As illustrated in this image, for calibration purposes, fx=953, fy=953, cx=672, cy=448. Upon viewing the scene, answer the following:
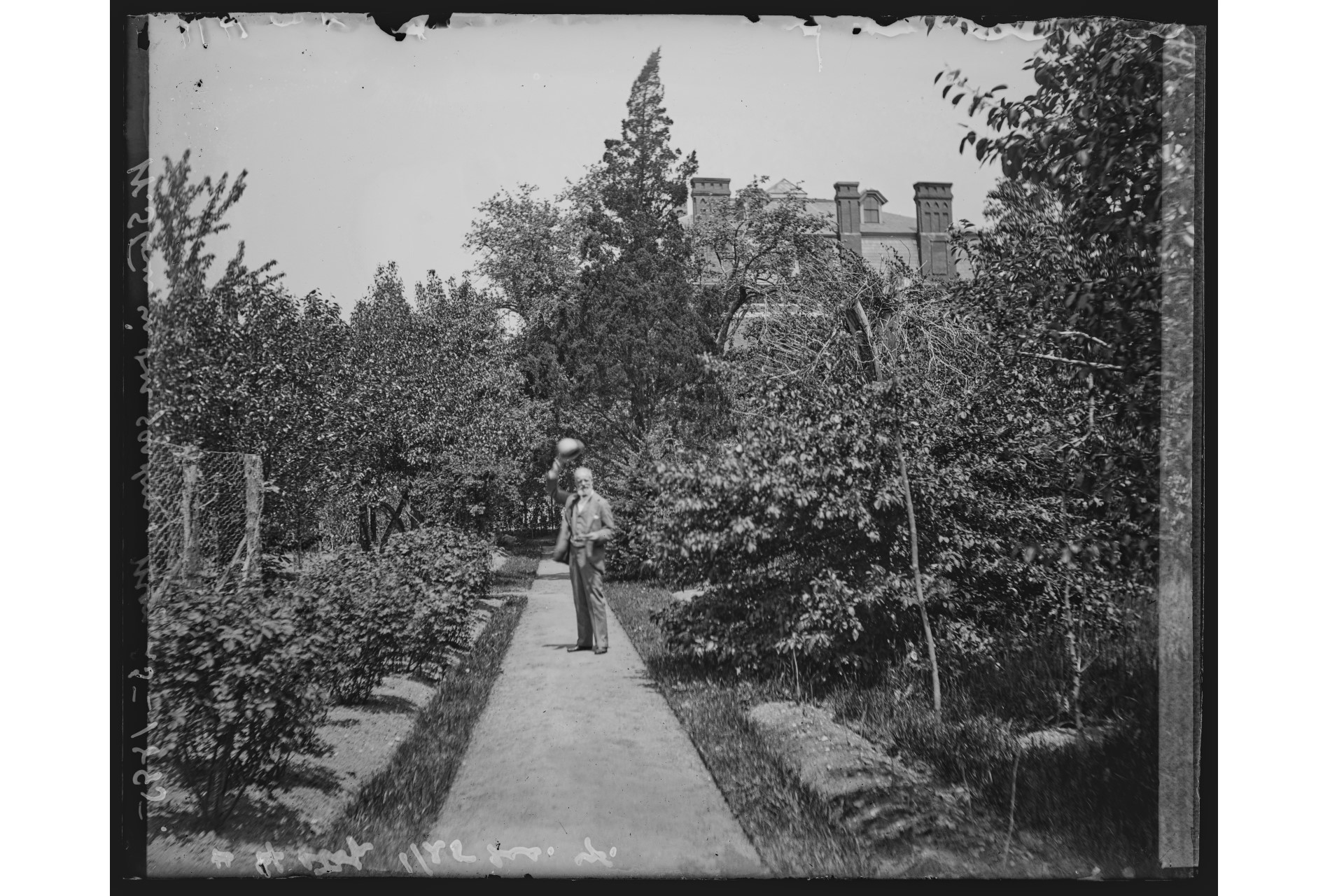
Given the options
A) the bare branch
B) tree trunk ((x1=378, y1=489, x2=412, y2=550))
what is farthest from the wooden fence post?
the bare branch

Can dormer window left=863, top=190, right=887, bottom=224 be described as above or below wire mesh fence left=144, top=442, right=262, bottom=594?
above

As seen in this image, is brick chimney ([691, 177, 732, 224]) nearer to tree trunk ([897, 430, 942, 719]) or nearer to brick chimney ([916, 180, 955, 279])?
brick chimney ([916, 180, 955, 279])

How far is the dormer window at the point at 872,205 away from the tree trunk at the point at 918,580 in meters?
1.22

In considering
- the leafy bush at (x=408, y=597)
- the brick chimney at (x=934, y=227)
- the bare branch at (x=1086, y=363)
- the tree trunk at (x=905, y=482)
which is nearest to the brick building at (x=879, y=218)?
the brick chimney at (x=934, y=227)

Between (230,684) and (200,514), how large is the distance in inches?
33.7

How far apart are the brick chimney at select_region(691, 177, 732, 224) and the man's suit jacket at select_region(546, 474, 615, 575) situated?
1440mm

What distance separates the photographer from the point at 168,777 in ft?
12.7

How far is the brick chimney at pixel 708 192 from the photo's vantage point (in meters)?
4.34

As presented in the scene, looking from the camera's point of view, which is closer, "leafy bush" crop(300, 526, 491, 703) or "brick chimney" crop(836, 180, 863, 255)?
"brick chimney" crop(836, 180, 863, 255)

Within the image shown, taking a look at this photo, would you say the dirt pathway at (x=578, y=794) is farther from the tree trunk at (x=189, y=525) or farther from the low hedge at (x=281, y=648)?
the tree trunk at (x=189, y=525)

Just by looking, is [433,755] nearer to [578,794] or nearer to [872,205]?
[578,794]

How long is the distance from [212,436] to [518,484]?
1.33 m

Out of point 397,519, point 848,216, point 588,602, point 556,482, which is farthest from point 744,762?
point 848,216

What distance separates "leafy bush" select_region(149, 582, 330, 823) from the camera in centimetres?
354
